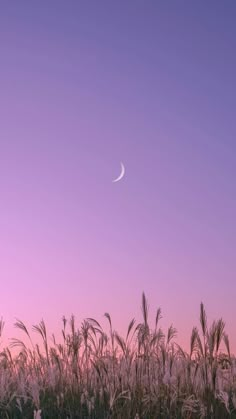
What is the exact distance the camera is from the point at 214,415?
7590mm

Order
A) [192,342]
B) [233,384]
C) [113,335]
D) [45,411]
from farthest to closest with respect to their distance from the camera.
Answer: [233,384]
[113,335]
[45,411]
[192,342]

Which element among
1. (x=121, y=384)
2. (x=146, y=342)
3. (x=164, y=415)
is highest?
(x=146, y=342)

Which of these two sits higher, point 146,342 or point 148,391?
point 146,342

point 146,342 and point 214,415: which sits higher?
point 146,342

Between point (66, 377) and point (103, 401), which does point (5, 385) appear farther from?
point (103, 401)

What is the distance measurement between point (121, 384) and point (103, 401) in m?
0.62

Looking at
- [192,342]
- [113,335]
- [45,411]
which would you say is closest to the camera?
[192,342]

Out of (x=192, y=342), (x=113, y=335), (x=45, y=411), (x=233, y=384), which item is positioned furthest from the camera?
(x=233, y=384)

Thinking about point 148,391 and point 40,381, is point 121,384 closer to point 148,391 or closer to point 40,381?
point 148,391

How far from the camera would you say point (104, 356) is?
350 inches

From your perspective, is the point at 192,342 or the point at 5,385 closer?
the point at 192,342

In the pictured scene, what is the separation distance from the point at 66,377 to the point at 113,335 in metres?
1.09

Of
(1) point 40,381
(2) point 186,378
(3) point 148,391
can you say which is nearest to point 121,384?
(3) point 148,391

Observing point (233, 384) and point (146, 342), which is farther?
point (233, 384)
